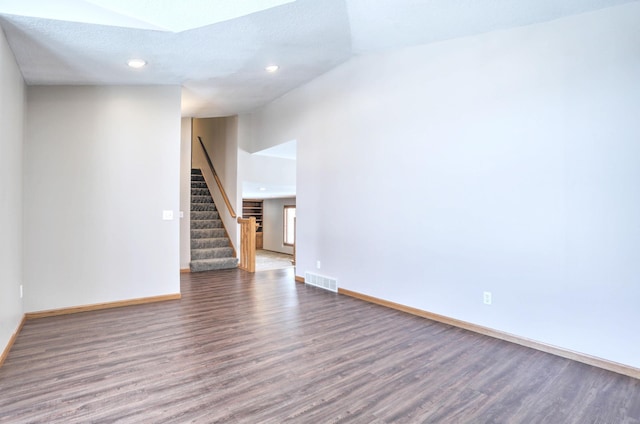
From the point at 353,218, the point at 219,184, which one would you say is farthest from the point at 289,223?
the point at 353,218

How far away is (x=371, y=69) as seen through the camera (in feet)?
14.4

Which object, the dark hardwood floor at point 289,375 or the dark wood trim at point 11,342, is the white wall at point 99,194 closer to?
the dark wood trim at point 11,342

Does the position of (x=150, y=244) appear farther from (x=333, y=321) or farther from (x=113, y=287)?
(x=333, y=321)

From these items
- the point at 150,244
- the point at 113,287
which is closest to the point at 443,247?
the point at 150,244

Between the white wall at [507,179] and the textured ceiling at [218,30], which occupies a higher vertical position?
the textured ceiling at [218,30]

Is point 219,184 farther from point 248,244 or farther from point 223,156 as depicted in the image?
point 248,244

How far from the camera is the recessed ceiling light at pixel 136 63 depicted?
3438 millimetres

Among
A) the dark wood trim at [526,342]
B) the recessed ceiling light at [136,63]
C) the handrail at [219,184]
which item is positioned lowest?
the dark wood trim at [526,342]

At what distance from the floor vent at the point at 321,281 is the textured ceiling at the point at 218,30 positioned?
2.99m

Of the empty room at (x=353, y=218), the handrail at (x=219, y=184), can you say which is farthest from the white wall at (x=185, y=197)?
the empty room at (x=353, y=218)

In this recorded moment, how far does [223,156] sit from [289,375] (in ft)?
20.1

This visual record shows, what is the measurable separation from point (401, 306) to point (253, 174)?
434 centimetres

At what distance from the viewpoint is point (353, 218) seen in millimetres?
4660

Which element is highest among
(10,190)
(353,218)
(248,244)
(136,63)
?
(136,63)
